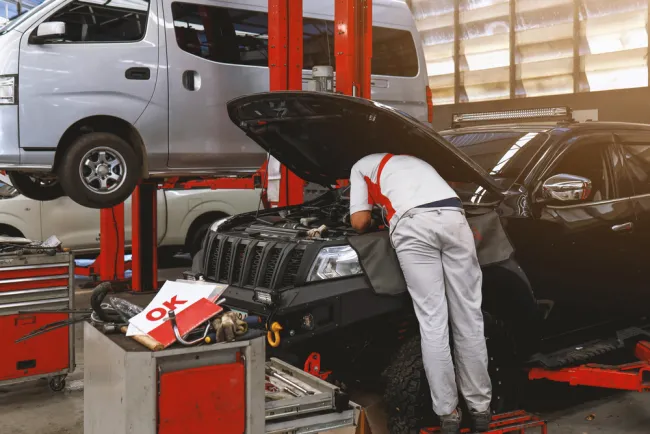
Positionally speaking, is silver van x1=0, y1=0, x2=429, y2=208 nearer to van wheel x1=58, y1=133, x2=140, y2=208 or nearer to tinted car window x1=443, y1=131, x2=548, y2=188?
van wheel x1=58, y1=133, x2=140, y2=208

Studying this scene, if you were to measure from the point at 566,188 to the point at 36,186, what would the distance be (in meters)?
4.29

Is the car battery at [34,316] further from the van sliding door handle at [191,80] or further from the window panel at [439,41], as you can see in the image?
the window panel at [439,41]

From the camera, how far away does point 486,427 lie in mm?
3135

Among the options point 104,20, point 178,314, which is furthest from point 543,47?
point 178,314

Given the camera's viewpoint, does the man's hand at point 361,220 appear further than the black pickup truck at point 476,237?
Yes

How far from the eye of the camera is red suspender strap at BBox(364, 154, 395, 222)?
321cm

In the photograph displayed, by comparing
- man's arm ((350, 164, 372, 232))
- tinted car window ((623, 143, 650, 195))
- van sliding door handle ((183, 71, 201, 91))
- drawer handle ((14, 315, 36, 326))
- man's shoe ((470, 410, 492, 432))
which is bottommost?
man's shoe ((470, 410, 492, 432))

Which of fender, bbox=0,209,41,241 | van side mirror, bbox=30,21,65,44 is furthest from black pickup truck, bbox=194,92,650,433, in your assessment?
fender, bbox=0,209,41,241

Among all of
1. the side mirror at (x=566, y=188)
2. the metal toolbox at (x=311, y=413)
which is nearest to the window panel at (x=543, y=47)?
the side mirror at (x=566, y=188)

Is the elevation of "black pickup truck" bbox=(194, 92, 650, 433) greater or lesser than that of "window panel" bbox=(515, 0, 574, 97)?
lesser

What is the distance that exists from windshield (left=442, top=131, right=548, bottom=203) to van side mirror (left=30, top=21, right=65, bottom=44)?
2.71 m

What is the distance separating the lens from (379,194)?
3.25m

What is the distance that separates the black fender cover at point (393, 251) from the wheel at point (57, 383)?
243cm

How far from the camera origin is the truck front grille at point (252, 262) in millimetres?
3174
